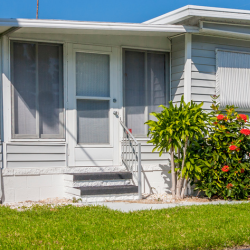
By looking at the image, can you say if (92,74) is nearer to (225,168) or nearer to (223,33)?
(223,33)

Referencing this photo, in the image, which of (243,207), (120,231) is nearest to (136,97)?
(243,207)

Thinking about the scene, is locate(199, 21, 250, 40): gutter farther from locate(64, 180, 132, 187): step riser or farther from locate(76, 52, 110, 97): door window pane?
locate(64, 180, 132, 187): step riser

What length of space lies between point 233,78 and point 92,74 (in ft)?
9.56

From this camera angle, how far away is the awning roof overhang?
6.63m

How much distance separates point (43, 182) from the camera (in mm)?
7156

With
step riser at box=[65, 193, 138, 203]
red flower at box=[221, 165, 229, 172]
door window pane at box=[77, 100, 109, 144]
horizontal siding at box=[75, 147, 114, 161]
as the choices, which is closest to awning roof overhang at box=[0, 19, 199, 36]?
door window pane at box=[77, 100, 109, 144]

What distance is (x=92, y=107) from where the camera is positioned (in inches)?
304

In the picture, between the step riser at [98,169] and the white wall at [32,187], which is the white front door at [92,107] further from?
Answer: the white wall at [32,187]

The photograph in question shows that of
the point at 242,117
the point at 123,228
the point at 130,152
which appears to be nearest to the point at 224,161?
the point at 242,117

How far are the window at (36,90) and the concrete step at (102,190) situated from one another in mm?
1093

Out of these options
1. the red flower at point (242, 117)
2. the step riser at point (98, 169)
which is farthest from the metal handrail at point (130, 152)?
the red flower at point (242, 117)

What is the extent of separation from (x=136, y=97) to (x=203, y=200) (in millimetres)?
2355

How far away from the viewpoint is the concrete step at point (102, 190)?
6800mm

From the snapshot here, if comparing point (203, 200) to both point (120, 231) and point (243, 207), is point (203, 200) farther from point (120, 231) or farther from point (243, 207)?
point (120, 231)
